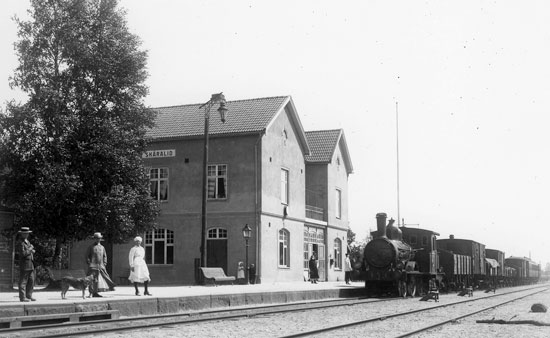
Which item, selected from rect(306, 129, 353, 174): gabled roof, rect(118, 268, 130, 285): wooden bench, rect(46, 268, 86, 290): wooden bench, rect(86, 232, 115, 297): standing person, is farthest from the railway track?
rect(306, 129, 353, 174): gabled roof

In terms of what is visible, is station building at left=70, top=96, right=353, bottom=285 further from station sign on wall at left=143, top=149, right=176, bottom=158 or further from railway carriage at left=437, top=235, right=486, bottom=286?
railway carriage at left=437, top=235, right=486, bottom=286

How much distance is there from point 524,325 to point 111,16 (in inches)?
646

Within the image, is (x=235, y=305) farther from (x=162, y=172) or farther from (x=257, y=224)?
(x=162, y=172)

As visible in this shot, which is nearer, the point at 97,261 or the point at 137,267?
the point at 97,261

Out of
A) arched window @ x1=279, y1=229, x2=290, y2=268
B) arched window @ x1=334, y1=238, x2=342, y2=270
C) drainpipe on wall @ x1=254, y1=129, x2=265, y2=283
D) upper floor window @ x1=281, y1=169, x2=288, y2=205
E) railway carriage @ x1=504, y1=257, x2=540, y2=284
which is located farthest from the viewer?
railway carriage @ x1=504, y1=257, x2=540, y2=284

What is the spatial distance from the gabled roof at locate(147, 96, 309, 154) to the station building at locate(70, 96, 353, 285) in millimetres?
46

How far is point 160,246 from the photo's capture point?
29312 millimetres

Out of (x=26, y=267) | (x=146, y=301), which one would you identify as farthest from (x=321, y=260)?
(x=26, y=267)

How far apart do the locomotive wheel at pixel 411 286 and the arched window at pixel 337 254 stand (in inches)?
440

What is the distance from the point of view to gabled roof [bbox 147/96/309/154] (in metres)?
28.9

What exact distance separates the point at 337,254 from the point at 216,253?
34.3 feet

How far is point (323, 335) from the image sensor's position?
1070 centimetres

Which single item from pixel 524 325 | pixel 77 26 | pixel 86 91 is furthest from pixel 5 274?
pixel 524 325

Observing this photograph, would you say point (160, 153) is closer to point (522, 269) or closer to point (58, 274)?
point (58, 274)
